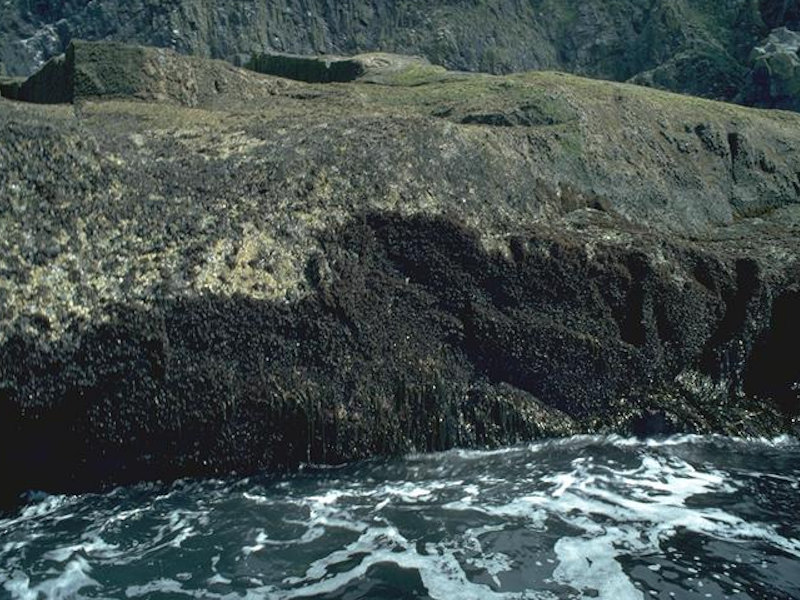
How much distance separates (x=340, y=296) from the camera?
8922 mm

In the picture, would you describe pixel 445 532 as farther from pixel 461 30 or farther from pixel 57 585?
pixel 461 30

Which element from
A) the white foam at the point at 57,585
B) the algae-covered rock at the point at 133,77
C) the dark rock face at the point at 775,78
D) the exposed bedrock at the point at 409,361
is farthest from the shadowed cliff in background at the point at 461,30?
the white foam at the point at 57,585

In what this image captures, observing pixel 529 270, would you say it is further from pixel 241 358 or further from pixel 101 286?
pixel 101 286

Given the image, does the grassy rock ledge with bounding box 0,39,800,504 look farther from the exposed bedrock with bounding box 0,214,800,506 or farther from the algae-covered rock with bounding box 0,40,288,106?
the algae-covered rock with bounding box 0,40,288,106

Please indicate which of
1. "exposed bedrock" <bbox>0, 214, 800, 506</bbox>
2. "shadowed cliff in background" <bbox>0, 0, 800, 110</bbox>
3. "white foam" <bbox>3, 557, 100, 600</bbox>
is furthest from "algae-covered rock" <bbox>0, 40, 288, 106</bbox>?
"shadowed cliff in background" <bbox>0, 0, 800, 110</bbox>

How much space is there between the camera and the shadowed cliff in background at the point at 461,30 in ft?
134

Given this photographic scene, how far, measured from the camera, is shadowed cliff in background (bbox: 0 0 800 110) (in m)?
40.7

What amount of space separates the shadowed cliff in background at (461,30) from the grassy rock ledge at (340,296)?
29.5 m

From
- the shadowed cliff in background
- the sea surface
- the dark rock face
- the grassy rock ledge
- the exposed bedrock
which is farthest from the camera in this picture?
the shadowed cliff in background

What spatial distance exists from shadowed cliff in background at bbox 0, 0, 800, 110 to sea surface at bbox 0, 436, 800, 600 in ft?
107

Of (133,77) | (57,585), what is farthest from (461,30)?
(57,585)

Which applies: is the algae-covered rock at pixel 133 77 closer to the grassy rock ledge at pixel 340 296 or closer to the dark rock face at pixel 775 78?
the grassy rock ledge at pixel 340 296

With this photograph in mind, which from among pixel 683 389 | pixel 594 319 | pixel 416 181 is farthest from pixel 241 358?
pixel 683 389

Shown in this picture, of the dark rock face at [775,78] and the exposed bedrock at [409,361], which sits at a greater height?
the dark rock face at [775,78]
